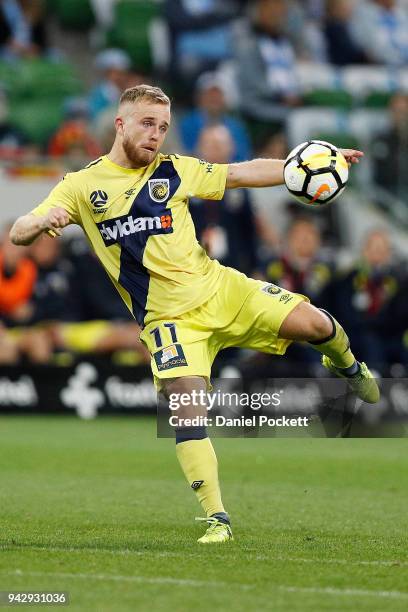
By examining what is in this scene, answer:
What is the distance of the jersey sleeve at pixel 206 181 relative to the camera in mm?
8414

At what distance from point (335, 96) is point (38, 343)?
6.27m

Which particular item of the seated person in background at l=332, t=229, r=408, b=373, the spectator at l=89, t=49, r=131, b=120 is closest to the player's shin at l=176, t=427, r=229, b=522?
the seated person in background at l=332, t=229, r=408, b=373

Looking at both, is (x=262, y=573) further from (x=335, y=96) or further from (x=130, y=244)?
(x=335, y=96)

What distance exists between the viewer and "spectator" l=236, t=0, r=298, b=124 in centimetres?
2005

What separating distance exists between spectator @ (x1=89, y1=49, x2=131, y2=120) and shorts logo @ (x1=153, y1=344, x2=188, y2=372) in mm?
11514

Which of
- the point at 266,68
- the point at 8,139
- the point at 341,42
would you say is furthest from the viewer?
the point at 341,42

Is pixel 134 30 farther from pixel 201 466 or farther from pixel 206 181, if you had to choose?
pixel 201 466

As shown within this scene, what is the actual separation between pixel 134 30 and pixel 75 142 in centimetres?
358

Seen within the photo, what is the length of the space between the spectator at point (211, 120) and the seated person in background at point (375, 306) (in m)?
2.70

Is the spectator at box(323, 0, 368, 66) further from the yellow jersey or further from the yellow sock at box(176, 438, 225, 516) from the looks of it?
the yellow sock at box(176, 438, 225, 516)

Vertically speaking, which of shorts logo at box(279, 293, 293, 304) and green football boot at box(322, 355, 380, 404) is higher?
shorts logo at box(279, 293, 293, 304)

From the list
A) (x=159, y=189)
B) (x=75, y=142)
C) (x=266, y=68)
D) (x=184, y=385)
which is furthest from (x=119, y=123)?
(x=266, y=68)

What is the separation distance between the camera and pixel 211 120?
19.0 metres

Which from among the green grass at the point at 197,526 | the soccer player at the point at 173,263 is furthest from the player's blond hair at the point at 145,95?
the green grass at the point at 197,526
